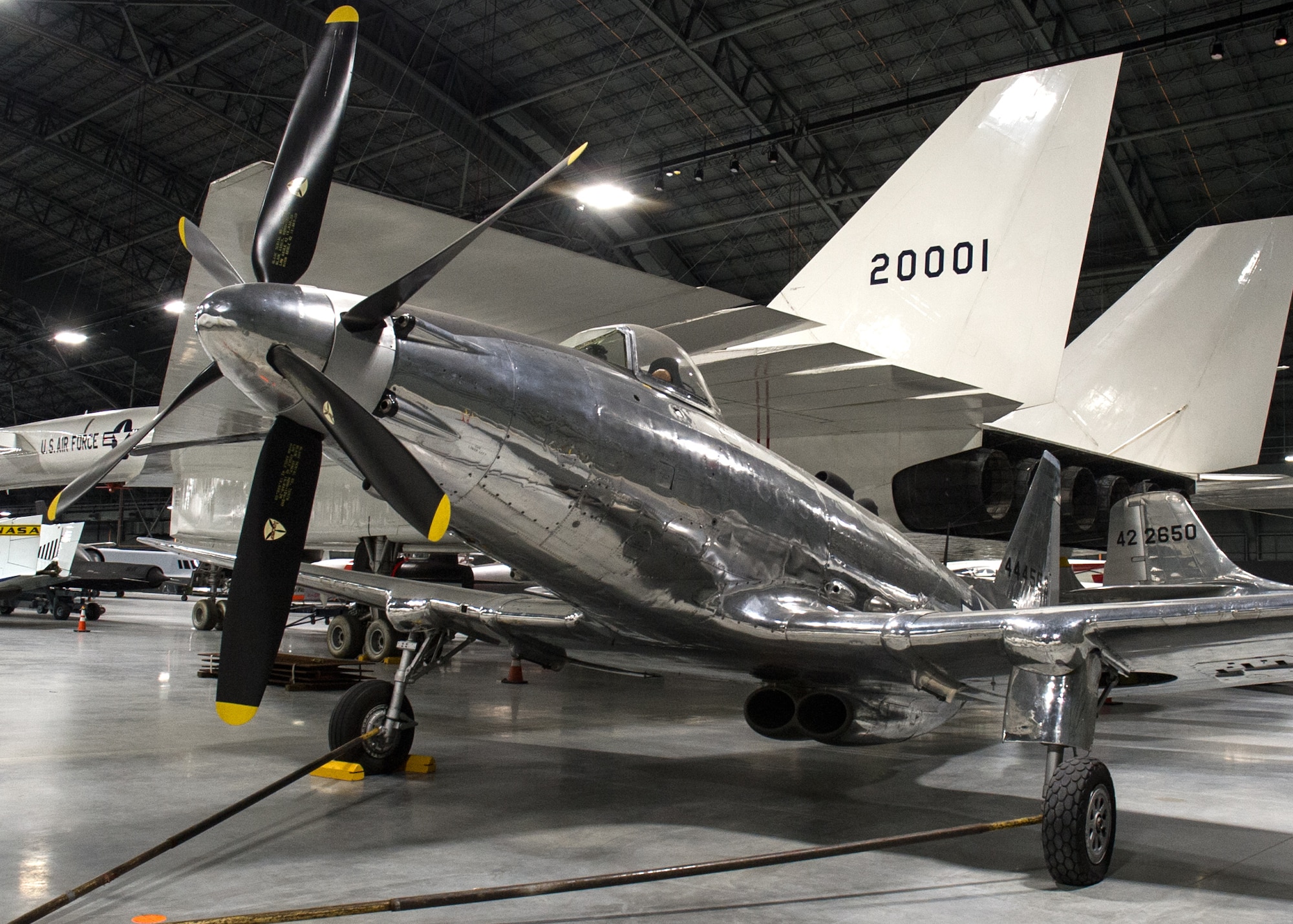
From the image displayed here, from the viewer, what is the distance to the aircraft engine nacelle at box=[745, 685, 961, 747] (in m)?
5.46

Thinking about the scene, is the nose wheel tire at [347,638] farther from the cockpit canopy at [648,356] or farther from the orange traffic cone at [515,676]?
the cockpit canopy at [648,356]

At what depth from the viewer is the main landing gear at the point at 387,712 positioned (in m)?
5.84

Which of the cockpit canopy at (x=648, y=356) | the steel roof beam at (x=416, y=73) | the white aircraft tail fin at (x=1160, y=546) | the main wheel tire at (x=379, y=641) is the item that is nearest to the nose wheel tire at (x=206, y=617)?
the main wheel tire at (x=379, y=641)

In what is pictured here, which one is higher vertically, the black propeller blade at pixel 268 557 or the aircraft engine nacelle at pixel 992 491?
the aircraft engine nacelle at pixel 992 491

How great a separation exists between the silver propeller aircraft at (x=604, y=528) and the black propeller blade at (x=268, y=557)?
0.01 metres

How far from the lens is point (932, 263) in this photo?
9.55m

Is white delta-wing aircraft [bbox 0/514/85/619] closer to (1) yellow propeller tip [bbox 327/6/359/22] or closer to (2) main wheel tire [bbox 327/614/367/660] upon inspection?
(2) main wheel tire [bbox 327/614/367/660]

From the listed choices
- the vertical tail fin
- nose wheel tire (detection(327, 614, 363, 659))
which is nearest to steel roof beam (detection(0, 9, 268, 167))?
nose wheel tire (detection(327, 614, 363, 659))

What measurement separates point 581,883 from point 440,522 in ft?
4.88

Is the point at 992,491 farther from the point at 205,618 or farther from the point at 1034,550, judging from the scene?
the point at 205,618

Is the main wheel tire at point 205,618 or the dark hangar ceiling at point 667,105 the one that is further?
the main wheel tire at point 205,618

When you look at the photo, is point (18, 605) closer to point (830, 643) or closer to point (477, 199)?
point (477, 199)

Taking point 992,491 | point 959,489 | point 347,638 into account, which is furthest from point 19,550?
point 992,491

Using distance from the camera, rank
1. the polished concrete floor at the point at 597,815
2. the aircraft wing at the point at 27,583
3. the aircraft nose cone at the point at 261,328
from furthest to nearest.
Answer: the aircraft wing at the point at 27,583, the polished concrete floor at the point at 597,815, the aircraft nose cone at the point at 261,328
